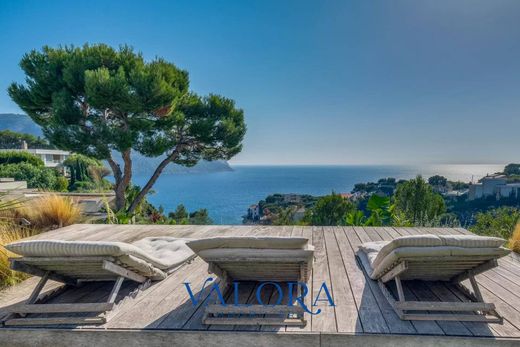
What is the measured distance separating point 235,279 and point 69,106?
812 centimetres

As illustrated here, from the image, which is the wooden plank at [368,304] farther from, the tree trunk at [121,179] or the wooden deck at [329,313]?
the tree trunk at [121,179]

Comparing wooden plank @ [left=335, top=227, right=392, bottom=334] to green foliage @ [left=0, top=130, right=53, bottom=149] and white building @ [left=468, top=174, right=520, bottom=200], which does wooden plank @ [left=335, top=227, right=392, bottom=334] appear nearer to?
white building @ [left=468, top=174, right=520, bottom=200]

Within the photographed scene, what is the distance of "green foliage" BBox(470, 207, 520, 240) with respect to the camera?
535 centimetres

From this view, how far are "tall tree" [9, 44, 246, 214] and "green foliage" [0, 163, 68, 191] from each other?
344 inches

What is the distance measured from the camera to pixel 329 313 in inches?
79.0

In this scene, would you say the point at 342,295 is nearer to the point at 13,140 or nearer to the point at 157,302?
the point at 157,302

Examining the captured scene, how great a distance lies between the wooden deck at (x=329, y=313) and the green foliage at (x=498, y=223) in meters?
2.57

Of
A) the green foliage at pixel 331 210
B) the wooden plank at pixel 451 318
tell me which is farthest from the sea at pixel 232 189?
the wooden plank at pixel 451 318

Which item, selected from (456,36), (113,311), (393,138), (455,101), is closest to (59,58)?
(113,311)

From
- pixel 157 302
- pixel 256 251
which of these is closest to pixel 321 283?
pixel 256 251

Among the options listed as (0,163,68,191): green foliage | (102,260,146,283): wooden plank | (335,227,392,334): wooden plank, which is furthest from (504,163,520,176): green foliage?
(0,163,68,191): green foliage

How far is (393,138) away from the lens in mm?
21172

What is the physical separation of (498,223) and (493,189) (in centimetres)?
956

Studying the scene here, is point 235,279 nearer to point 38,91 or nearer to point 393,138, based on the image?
point 38,91
